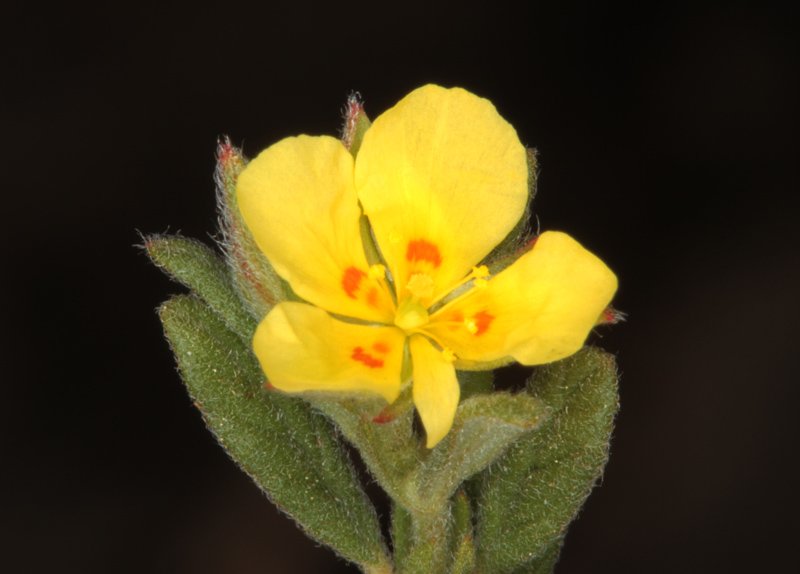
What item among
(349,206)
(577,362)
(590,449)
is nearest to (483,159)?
(349,206)

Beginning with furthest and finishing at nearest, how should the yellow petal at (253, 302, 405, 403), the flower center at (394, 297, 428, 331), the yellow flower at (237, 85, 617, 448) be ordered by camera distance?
the flower center at (394, 297, 428, 331) < the yellow flower at (237, 85, 617, 448) < the yellow petal at (253, 302, 405, 403)

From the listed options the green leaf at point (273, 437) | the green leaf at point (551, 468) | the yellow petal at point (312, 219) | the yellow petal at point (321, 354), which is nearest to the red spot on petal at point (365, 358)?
the yellow petal at point (321, 354)

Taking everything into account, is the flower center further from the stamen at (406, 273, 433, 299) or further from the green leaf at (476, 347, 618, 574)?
the green leaf at (476, 347, 618, 574)

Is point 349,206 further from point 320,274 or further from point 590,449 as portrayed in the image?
point 590,449

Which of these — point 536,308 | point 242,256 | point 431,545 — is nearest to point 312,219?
point 242,256

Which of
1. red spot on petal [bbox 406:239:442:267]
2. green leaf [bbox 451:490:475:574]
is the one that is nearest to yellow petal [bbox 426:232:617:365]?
red spot on petal [bbox 406:239:442:267]

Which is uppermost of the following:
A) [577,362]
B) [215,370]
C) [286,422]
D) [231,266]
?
[231,266]

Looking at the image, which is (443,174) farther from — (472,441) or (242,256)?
(472,441)
